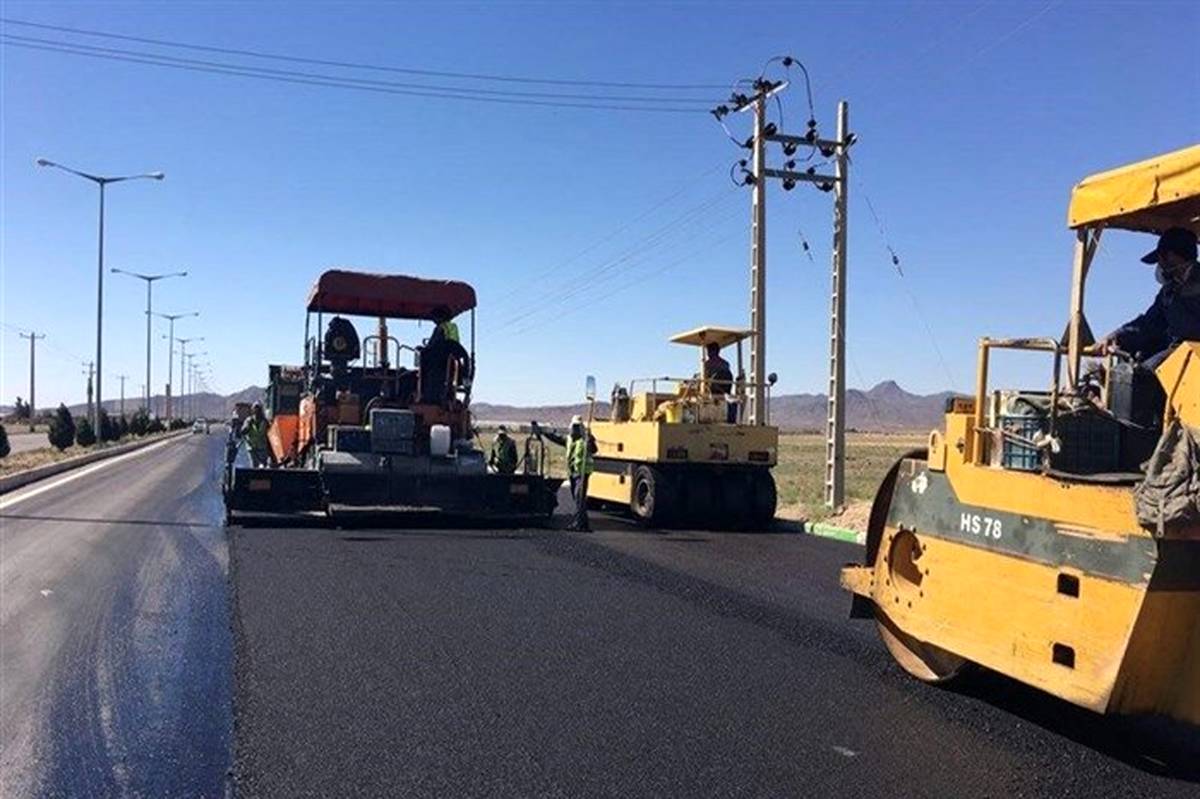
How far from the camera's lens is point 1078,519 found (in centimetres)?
502

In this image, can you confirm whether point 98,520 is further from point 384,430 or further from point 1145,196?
point 1145,196

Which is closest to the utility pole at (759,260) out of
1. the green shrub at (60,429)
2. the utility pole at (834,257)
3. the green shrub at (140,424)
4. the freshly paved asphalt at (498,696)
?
the utility pole at (834,257)

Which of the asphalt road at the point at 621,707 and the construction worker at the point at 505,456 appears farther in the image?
the construction worker at the point at 505,456

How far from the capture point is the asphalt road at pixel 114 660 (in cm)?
495

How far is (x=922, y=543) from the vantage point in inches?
247

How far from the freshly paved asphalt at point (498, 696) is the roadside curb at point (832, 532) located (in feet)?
14.4

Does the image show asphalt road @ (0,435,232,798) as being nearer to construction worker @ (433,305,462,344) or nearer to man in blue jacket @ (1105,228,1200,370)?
construction worker @ (433,305,462,344)

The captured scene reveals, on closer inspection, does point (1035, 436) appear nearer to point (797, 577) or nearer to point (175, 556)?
point (797, 577)

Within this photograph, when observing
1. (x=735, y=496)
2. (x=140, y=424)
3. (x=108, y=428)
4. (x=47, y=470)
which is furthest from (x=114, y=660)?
(x=140, y=424)

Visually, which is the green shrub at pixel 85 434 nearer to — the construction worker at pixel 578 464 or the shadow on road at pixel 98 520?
the shadow on road at pixel 98 520

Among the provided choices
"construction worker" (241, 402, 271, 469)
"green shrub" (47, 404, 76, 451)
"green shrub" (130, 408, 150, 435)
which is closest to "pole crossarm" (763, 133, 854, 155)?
"construction worker" (241, 402, 271, 469)

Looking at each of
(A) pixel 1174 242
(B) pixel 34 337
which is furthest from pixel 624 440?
(B) pixel 34 337

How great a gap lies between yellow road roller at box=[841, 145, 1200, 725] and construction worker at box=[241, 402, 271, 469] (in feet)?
41.8

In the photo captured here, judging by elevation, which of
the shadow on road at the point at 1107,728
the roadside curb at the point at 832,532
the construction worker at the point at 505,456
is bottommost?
the roadside curb at the point at 832,532
